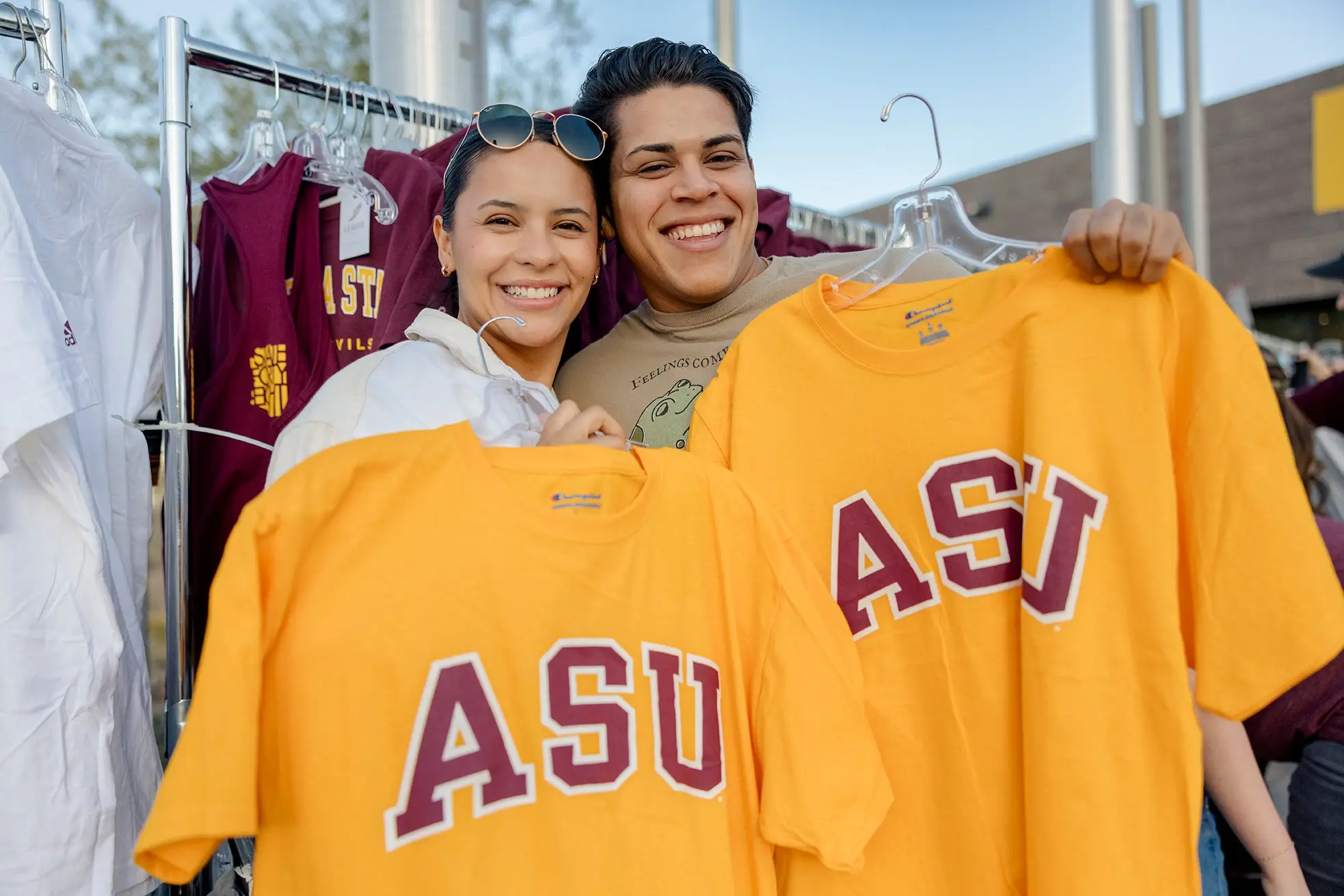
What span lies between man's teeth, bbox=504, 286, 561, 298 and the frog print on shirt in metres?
0.29

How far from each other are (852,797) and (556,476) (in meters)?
0.51

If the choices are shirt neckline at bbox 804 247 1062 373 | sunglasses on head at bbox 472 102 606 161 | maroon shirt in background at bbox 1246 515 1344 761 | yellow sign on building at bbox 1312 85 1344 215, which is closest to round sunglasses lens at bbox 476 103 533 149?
sunglasses on head at bbox 472 102 606 161

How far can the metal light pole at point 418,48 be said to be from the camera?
2248mm

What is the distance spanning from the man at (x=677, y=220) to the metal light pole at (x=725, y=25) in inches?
81.1

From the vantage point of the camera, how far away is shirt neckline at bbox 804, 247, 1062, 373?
42.2 inches

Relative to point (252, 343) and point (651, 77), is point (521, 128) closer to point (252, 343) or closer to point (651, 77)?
point (651, 77)

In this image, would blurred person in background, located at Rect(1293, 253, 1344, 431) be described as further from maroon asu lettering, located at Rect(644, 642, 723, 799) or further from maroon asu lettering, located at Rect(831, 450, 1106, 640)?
maroon asu lettering, located at Rect(644, 642, 723, 799)

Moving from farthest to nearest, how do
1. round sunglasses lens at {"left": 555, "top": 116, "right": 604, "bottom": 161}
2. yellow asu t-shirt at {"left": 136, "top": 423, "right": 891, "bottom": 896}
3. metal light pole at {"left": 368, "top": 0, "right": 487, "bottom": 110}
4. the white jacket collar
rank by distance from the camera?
metal light pole at {"left": 368, "top": 0, "right": 487, "bottom": 110} → round sunglasses lens at {"left": 555, "top": 116, "right": 604, "bottom": 161} → the white jacket collar → yellow asu t-shirt at {"left": 136, "top": 423, "right": 891, "bottom": 896}

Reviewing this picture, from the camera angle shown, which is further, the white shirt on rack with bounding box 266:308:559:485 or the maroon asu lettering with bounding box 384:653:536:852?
the white shirt on rack with bounding box 266:308:559:485

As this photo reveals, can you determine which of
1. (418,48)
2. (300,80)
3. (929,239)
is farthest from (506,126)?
(418,48)

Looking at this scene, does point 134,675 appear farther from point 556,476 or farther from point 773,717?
point 773,717

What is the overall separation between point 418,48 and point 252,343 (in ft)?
3.75

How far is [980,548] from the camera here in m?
1.05

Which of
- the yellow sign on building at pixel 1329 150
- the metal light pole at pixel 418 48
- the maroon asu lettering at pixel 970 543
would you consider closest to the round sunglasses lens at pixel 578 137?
the maroon asu lettering at pixel 970 543
